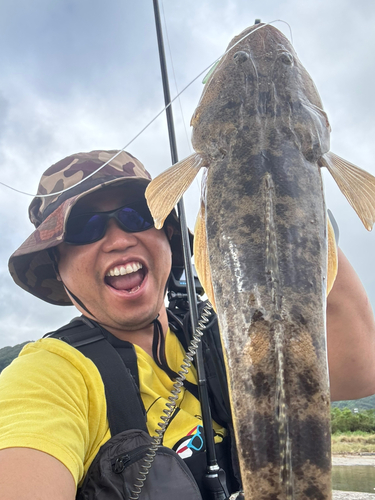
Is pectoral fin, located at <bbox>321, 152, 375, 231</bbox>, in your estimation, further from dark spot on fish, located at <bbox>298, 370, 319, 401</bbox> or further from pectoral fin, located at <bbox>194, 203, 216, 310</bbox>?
dark spot on fish, located at <bbox>298, 370, 319, 401</bbox>

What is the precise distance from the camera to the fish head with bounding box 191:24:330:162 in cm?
171

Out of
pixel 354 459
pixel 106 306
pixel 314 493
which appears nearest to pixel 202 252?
pixel 314 493

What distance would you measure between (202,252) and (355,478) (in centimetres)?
3687

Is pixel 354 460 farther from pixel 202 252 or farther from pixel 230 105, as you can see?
pixel 230 105

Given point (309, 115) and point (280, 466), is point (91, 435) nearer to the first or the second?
point (280, 466)

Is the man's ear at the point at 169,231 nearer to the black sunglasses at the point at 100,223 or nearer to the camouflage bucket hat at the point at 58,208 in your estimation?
the camouflage bucket hat at the point at 58,208

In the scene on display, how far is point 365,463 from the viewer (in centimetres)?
3678

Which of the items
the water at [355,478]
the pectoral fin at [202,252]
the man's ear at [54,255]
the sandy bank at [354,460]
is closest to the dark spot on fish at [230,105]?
the pectoral fin at [202,252]

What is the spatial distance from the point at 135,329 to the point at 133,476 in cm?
125

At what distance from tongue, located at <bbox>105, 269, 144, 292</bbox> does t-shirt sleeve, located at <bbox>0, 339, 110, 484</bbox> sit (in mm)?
685

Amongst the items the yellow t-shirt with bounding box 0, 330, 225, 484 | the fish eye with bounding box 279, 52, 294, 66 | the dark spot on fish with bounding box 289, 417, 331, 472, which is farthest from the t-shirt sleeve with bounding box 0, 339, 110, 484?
the fish eye with bounding box 279, 52, 294, 66

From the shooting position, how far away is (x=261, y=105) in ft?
5.79

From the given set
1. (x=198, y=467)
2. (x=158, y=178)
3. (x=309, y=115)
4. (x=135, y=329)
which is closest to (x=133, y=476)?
(x=198, y=467)

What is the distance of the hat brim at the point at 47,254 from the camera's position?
3.03 metres
